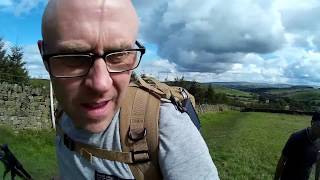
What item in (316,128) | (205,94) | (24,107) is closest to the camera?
(316,128)

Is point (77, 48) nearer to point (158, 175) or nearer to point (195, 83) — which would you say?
point (158, 175)

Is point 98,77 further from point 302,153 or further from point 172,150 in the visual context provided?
point 302,153

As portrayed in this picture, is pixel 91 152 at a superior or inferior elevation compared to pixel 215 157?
superior

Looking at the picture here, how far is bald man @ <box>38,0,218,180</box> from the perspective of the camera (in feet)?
4.62

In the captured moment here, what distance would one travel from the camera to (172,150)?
56.2 inches

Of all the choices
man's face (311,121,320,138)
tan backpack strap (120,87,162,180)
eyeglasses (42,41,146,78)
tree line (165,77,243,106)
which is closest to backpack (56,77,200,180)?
tan backpack strap (120,87,162,180)

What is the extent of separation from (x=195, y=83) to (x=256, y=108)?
→ 658 inches

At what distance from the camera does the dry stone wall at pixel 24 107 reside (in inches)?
531

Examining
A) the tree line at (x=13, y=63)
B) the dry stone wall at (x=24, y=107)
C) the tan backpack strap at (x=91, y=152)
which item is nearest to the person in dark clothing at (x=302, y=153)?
the tan backpack strap at (x=91, y=152)

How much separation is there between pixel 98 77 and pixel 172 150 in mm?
313

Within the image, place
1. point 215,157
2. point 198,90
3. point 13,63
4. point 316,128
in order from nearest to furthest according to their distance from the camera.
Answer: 1. point 316,128
2. point 215,157
3. point 13,63
4. point 198,90

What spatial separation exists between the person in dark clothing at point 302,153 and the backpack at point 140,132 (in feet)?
20.1

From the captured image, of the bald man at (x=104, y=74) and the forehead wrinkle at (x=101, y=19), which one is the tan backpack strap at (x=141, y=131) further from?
the forehead wrinkle at (x=101, y=19)

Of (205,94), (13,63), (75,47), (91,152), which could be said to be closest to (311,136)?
(91,152)
